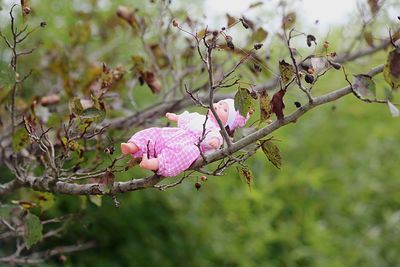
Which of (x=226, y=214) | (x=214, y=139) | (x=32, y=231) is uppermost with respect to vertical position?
(x=214, y=139)

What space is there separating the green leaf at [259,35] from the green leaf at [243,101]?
34.7 inches

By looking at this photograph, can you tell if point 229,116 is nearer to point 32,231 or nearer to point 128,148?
point 128,148

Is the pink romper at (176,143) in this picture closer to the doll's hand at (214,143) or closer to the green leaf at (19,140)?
the doll's hand at (214,143)

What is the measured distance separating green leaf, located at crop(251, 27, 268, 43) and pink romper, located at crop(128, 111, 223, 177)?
0.64 metres

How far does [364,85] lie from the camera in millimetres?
1232

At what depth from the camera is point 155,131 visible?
1548 millimetres

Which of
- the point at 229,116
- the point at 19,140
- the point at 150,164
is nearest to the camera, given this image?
the point at 150,164

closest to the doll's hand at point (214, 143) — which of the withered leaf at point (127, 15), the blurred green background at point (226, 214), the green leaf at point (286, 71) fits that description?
the green leaf at point (286, 71)

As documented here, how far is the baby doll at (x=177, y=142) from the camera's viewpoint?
4.67 feet

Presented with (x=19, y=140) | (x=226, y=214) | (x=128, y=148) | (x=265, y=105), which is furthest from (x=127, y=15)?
(x=226, y=214)

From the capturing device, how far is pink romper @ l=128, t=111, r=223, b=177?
4.68 ft

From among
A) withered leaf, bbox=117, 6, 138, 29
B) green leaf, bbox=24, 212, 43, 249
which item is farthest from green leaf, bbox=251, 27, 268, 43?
green leaf, bbox=24, 212, 43, 249

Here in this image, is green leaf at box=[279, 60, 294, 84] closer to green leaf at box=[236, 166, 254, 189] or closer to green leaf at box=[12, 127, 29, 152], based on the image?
green leaf at box=[236, 166, 254, 189]

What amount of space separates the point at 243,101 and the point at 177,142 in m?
0.23
